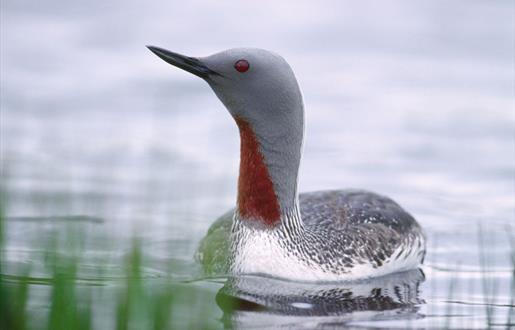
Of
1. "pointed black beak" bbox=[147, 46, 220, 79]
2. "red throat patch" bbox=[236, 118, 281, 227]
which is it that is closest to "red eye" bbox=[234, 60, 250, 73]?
"pointed black beak" bbox=[147, 46, 220, 79]

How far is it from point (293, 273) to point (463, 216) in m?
3.96

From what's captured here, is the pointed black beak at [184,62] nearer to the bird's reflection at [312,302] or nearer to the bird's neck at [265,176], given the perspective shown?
the bird's neck at [265,176]

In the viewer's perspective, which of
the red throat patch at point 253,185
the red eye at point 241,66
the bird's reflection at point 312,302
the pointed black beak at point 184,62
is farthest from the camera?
the red throat patch at point 253,185

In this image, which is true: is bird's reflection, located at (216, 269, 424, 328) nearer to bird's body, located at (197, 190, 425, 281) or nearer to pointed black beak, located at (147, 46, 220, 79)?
bird's body, located at (197, 190, 425, 281)

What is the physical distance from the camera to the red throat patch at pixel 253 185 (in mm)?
11414

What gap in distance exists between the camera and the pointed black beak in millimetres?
10781

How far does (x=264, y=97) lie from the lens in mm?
11328

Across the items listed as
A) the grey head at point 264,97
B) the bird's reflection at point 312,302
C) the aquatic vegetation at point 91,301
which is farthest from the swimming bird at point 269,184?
the aquatic vegetation at point 91,301

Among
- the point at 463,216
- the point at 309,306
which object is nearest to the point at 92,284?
the point at 309,306

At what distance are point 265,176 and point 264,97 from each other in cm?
64

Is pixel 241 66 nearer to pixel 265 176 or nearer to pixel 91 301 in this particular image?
pixel 265 176

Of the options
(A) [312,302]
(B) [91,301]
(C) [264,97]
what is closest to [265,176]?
(C) [264,97]

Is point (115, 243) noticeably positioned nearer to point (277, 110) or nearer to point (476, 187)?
point (277, 110)

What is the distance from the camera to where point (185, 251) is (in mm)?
6797
